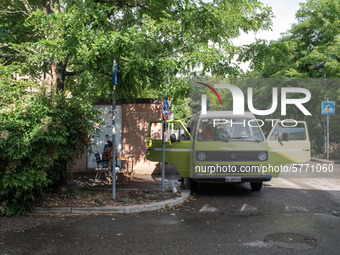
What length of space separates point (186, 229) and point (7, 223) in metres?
3.50

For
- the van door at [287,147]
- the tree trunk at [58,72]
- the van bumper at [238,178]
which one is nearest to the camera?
the van bumper at [238,178]

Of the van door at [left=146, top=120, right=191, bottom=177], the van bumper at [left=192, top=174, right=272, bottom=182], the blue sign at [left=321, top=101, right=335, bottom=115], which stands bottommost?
the van bumper at [left=192, top=174, right=272, bottom=182]

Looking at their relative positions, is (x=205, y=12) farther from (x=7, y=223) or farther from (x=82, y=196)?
(x=7, y=223)

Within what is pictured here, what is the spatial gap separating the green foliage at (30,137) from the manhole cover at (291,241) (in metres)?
4.54

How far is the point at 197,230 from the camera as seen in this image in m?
5.72

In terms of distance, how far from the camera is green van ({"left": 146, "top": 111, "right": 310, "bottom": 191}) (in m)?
8.49

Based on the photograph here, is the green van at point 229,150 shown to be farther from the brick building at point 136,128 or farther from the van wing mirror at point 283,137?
the brick building at point 136,128

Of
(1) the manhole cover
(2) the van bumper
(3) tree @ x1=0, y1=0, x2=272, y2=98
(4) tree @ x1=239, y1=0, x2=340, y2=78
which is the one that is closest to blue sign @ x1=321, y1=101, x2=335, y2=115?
(4) tree @ x1=239, y1=0, x2=340, y2=78

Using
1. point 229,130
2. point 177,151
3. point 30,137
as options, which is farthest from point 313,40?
point 30,137

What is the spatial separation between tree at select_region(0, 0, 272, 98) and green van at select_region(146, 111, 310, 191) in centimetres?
156

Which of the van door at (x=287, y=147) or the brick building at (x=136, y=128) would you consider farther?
the brick building at (x=136, y=128)

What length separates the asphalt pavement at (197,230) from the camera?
190 inches

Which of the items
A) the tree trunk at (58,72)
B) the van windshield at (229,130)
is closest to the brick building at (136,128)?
the van windshield at (229,130)

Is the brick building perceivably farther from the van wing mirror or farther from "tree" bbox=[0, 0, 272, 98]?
the van wing mirror
